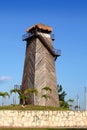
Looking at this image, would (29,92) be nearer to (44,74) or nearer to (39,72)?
(39,72)

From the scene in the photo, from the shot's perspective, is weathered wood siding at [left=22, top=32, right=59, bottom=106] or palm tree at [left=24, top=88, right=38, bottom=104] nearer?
palm tree at [left=24, top=88, right=38, bottom=104]

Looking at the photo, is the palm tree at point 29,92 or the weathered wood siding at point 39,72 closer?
the palm tree at point 29,92

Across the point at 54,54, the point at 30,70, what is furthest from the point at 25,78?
the point at 54,54

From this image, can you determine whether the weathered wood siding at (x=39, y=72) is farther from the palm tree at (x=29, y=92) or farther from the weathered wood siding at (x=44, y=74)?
the palm tree at (x=29, y=92)

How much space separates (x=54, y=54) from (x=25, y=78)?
746 cm

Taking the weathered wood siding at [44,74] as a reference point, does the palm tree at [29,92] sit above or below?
below

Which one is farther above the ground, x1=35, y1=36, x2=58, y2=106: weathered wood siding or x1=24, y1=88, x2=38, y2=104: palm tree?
x1=35, y1=36, x2=58, y2=106: weathered wood siding

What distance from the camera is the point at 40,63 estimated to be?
2611 inches

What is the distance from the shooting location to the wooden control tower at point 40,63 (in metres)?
64.6

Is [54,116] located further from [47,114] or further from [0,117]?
[0,117]

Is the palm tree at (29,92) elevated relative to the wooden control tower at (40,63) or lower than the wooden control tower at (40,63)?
lower

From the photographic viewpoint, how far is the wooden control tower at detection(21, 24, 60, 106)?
64625 millimetres

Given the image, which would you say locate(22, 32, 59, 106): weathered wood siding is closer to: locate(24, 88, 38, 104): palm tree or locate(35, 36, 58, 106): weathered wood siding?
locate(35, 36, 58, 106): weathered wood siding

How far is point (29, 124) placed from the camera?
51.3m
